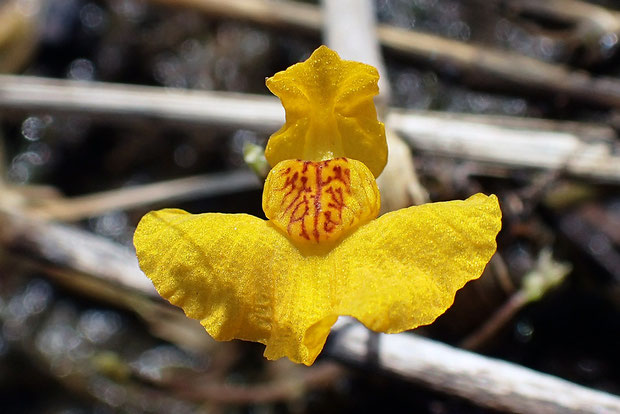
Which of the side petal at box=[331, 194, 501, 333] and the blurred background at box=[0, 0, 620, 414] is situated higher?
the side petal at box=[331, 194, 501, 333]

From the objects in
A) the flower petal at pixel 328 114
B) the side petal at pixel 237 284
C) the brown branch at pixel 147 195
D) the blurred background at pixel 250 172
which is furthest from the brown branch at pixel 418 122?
the side petal at pixel 237 284

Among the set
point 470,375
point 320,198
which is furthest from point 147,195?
point 470,375

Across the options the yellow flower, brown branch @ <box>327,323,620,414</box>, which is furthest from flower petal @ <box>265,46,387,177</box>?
brown branch @ <box>327,323,620,414</box>

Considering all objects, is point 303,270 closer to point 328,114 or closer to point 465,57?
point 328,114

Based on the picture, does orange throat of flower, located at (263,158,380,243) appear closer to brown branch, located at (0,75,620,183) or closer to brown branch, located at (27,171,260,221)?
brown branch, located at (0,75,620,183)

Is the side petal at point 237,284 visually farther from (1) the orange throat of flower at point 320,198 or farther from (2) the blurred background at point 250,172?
(2) the blurred background at point 250,172

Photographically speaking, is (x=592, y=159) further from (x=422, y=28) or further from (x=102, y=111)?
(x=102, y=111)
